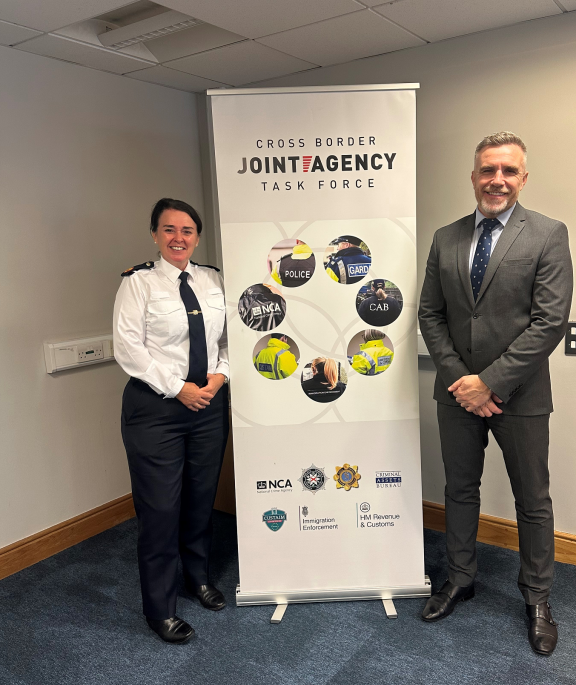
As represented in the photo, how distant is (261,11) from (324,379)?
1519 mm

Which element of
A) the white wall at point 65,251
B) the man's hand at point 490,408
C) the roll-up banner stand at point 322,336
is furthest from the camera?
the white wall at point 65,251

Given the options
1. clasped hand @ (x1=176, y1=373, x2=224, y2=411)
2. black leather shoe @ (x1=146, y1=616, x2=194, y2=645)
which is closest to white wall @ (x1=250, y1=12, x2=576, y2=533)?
clasped hand @ (x1=176, y1=373, x2=224, y2=411)

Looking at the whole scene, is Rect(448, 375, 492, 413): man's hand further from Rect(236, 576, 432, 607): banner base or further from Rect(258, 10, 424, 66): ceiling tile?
Rect(258, 10, 424, 66): ceiling tile

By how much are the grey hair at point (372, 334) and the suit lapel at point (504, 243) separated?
0.43m

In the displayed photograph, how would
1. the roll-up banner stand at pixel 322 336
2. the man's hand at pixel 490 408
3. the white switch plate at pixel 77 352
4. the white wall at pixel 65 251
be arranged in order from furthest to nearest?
the white switch plate at pixel 77 352 < the white wall at pixel 65 251 < the roll-up banner stand at pixel 322 336 < the man's hand at pixel 490 408

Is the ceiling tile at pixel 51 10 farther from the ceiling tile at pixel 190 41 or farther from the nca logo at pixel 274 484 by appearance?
the nca logo at pixel 274 484

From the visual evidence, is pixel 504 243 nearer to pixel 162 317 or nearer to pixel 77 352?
pixel 162 317

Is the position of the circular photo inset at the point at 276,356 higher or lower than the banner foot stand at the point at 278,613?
higher

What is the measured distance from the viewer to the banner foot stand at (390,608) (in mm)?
2393

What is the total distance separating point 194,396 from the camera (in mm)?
2307

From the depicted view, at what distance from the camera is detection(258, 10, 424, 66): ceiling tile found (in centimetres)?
255

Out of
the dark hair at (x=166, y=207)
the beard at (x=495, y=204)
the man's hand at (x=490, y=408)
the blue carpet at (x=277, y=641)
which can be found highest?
the dark hair at (x=166, y=207)

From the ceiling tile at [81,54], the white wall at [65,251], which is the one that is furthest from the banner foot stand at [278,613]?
the ceiling tile at [81,54]

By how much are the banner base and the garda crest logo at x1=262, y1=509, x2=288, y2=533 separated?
289 mm
